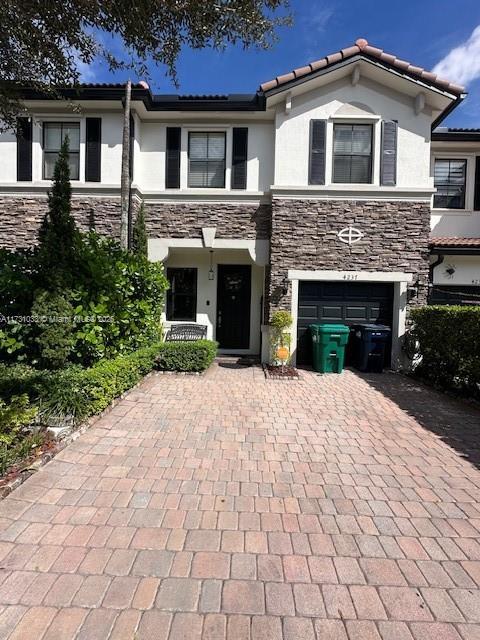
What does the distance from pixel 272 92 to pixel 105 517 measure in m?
9.30

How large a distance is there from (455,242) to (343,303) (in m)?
3.66

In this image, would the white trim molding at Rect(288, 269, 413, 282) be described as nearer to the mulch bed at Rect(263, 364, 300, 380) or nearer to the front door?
the front door

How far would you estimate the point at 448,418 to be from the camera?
532 centimetres

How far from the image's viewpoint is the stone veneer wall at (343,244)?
347 inches

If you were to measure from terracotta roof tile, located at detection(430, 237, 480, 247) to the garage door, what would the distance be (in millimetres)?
1848

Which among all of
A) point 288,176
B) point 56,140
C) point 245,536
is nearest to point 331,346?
point 288,176

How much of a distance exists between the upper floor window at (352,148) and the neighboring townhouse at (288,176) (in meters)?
0.03

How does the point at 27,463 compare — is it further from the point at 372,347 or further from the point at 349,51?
the point at 349,51

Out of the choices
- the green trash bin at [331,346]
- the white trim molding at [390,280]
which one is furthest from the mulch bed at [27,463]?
the white trim molding at [390,280]

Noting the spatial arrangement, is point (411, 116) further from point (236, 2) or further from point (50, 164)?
point (50, 164)

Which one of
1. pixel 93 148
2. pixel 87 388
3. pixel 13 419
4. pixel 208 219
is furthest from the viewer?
pixel 208 219

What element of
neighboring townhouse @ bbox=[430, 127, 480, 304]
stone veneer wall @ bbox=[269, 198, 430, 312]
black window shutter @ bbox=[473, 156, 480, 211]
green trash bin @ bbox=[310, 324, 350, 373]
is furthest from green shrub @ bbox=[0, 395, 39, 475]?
black window shutter @ bbox=[473, 156, 480, 211]

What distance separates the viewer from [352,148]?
8859mm

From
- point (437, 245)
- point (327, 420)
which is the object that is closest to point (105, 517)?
point (327, 420)
